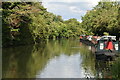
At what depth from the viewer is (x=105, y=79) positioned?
1345 centimetres

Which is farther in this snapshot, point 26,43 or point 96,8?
point 96,8

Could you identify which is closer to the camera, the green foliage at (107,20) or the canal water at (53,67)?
the canal water at (53,67)

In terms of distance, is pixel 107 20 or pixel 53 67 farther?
pixel 107 20

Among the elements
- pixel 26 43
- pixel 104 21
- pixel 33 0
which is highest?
pixel 33 0

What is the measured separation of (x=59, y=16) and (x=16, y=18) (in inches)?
4343

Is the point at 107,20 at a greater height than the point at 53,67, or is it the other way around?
the point at 107,20

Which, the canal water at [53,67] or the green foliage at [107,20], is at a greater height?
the green foliage at [107,20]

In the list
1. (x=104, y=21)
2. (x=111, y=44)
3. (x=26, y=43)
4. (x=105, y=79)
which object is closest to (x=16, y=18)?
(x=26, y=43)

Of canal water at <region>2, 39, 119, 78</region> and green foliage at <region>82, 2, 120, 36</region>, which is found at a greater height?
green foliage at <region>82, 2, 120, 36</region>

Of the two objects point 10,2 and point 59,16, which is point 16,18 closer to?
point 10,2

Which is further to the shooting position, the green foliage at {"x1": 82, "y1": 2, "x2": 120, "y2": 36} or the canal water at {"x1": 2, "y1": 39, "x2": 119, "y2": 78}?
the green foliage at {"x1": 82, "y1": 2, "x2": 120, "y2": 36}

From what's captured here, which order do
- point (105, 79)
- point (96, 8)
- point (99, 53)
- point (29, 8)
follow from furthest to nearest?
point (96, 8)
point (29, 8)
point (99, 53)
point (105, 79)

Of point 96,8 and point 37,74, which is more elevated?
point 96,8

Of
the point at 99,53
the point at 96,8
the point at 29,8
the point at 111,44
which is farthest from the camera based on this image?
the point at 96,8
